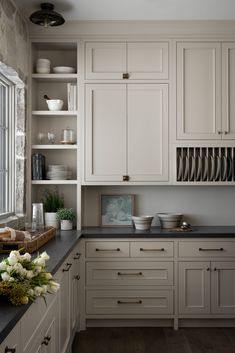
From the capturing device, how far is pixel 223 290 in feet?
13.2

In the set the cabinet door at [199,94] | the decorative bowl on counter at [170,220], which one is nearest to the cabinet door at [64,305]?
the decorative bowl on counter at [170,220]

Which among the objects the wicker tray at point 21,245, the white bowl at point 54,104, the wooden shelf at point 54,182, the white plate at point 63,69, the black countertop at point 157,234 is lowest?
the black countertop at point 157,234

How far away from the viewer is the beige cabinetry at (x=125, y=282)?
4016 millimetres

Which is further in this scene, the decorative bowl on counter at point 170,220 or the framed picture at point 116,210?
the framed picture at point 116,210

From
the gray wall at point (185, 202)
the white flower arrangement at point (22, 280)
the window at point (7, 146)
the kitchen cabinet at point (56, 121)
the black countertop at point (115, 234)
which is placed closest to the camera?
the white flower arrangement at point (22, 280)

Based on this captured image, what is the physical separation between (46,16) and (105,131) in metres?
1.09

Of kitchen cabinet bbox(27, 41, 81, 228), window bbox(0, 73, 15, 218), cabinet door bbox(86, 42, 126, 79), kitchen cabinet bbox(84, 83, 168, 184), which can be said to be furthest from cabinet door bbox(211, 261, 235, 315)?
cabinet door bbox(86, 42, 126, 79)

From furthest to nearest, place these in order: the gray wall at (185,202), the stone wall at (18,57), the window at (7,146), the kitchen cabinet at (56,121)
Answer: the gray wall at (185,202) → the kitchen cabinet at (56,121) → the window at (7,146) → the stone wall at (18,57)

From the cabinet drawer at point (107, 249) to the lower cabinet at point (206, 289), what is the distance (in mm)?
521

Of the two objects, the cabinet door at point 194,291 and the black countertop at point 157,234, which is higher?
the black countertop at point 157,234

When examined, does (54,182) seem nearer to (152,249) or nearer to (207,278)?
(152,249)

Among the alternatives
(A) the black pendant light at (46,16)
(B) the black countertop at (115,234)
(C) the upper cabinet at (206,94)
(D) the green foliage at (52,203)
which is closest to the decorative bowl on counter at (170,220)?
(B) the black countertop at (115,234)

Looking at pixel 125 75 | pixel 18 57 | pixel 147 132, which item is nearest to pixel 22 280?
pixel 18 57

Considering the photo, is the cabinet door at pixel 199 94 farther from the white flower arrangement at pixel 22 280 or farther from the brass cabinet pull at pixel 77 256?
the white flower arrangement at pixel 22 280
